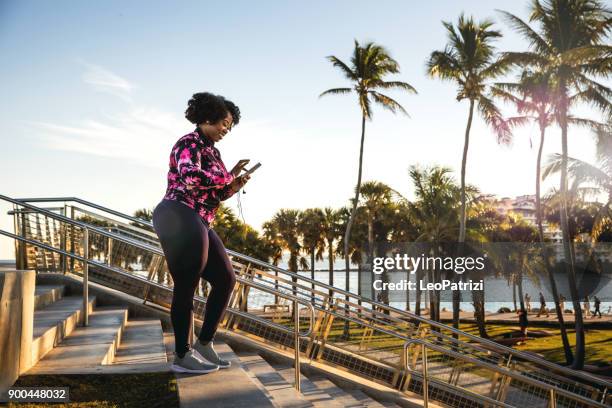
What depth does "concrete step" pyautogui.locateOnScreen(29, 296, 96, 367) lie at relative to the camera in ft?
12.8

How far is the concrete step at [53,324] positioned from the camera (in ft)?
12.8

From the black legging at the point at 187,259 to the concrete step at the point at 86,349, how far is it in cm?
79

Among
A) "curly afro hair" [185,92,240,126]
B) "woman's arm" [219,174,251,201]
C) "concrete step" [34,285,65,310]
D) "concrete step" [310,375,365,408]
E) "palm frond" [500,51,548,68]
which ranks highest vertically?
"palm frond" [500,51,548,68]

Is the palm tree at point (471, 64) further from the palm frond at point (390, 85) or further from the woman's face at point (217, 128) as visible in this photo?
the woman's face at point (217, 128)

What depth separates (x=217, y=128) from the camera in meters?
3.41

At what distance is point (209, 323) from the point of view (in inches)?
135

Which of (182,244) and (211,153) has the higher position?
(211,153)

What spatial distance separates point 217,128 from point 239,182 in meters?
0.44

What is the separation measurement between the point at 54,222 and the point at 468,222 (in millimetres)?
35633

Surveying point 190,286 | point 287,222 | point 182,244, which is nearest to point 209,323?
point 190,286

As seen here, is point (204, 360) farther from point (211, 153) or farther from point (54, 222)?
point (54, 222)

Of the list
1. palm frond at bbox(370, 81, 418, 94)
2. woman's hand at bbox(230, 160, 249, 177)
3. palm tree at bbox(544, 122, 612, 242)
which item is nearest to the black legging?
woman's hand at bbox(230, 160, 249, 177)

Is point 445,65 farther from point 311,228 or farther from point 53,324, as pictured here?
point 53,324

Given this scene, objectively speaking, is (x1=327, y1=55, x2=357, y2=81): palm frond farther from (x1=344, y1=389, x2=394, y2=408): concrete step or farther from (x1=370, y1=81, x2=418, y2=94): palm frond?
(x1=344, y1=389, x2=394, y2=408): concrete step
